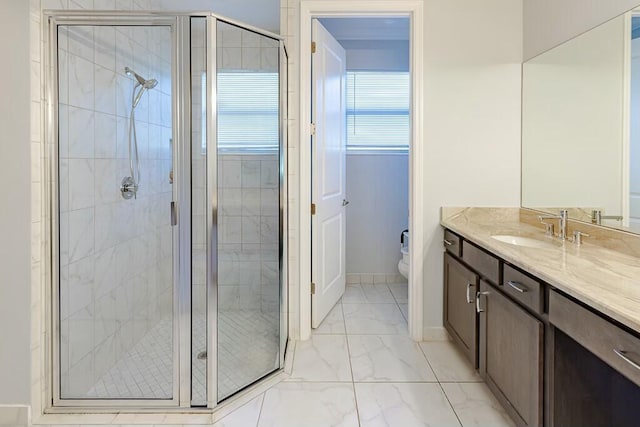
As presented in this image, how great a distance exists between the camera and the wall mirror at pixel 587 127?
1856mm

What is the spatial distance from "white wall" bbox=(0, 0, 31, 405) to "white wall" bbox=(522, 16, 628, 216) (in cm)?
277

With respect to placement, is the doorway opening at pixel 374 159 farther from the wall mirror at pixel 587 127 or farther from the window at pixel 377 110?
the wall mirror at pixel 587 127

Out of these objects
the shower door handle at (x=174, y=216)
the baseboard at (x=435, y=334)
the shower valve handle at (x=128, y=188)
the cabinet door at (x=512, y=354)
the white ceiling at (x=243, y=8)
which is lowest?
the baseboard at (x=435, y=334)

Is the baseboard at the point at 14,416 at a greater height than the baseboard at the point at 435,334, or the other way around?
the baseboard at the point at 435,334

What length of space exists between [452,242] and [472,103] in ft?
3.21

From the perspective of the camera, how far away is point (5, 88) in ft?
6.12

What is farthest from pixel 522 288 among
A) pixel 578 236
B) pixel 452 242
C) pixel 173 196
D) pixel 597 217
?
pixel 173 196

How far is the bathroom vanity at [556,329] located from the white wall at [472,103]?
2.00 ft

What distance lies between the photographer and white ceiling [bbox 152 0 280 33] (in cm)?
318

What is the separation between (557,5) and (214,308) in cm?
261

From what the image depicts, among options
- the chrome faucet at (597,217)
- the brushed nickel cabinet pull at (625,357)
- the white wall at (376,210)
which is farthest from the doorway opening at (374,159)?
the brushed nickel cabinet pull at (625,357)

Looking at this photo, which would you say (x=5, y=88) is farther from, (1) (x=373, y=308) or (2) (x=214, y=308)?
(1) (x=373, y=308)

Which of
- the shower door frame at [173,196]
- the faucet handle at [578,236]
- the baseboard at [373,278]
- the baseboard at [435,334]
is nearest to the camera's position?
the shower door frame at [173,196]

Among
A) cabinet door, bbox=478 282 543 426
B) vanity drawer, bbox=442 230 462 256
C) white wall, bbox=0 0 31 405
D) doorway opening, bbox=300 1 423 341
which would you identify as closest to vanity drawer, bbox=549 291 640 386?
cabinet door, bbox=478 282 543 426
